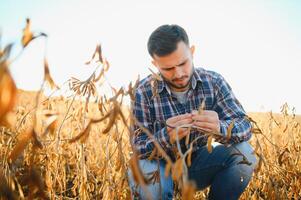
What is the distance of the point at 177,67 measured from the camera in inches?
72.7

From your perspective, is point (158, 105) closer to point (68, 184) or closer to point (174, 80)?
point (174, 80)

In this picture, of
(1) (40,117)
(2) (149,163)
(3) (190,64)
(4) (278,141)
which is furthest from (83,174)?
(4) (278,141)

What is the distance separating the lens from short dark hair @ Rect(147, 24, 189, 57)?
194 cm

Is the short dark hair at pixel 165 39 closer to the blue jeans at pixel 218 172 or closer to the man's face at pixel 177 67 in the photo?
the man's face at pixel 177 67

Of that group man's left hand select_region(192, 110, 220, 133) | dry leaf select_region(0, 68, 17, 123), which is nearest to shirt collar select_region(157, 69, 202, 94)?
man's left hand select_region(192, 110, 220, 133)

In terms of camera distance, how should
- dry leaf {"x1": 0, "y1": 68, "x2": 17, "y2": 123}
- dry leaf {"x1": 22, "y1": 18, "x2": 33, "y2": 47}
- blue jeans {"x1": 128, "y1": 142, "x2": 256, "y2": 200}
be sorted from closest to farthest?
dry leaf {"x1": 0, "y1": 68, "x2": 17, "y2": 123} → dry leaf {"x1": 22, "y1": 18, "x2": 33, "y2": 47} → blue jeans {"x1": 128, "y1": 142, "x2": 256, "y2": 200}

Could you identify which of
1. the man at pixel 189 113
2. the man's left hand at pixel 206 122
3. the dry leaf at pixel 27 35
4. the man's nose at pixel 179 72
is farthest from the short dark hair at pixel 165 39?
the dry leaf at pixel 27 35

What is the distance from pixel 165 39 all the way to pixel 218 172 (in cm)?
87

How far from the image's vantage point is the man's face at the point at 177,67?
185 centimetres

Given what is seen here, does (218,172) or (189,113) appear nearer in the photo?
(189,113)

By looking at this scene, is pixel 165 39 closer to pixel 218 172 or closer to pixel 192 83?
pixel 192 83

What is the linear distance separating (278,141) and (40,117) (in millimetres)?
2604

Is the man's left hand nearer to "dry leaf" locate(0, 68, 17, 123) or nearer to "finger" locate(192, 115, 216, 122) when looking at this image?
"finger" locate(192, 115, 216, 122)

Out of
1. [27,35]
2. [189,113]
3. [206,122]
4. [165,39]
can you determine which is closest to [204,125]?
[206,122]
